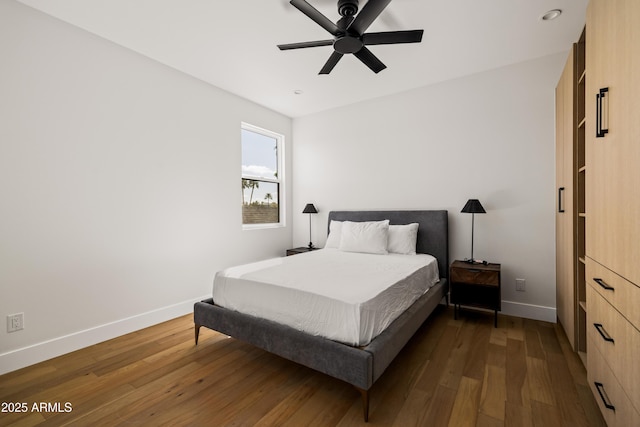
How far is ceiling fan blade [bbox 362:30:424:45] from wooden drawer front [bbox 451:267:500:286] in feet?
7.11

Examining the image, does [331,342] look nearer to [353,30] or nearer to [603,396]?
[603,396]

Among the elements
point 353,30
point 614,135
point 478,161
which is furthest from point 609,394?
point 353,30

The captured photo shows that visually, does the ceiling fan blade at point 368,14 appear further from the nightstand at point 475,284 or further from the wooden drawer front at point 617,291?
the nightstand at point 475,284

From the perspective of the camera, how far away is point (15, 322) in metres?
2.15

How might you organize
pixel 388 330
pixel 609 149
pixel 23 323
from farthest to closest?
1. pixel 23 323
2. pixel 388 330
3. pixel 609 149

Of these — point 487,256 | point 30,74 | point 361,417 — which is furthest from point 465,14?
point 30,74

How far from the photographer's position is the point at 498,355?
230cm

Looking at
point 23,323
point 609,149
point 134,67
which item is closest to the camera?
point 609,149

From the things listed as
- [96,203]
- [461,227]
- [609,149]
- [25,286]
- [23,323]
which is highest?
Result: [609,149]

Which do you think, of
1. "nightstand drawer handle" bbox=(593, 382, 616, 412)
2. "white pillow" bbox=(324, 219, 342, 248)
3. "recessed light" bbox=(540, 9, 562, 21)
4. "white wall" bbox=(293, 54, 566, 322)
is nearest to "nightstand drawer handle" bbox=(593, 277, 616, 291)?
"nightstand drawer handle" bbox=(593, 382, 616, 412)

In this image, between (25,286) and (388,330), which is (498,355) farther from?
(25,286)

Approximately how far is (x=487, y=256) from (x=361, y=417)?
241 cm

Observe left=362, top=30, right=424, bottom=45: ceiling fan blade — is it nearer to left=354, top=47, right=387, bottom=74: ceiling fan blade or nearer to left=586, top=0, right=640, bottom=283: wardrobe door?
left=354, top=47, right=387, bottom=74: ceiling fan blade

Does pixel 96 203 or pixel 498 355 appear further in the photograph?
pixel 96 203
